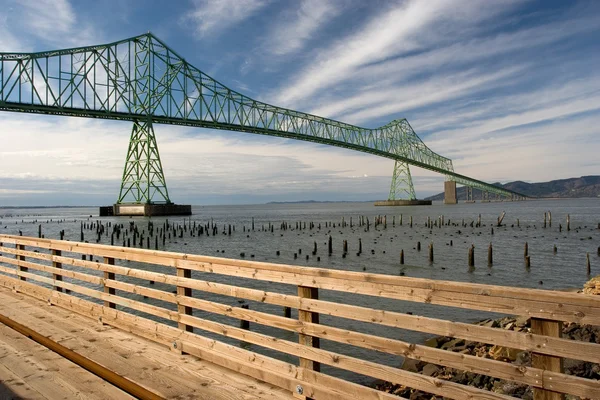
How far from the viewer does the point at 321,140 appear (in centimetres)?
10988

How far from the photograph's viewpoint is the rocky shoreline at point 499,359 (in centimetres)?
674

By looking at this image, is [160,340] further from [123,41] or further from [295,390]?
[123,41]

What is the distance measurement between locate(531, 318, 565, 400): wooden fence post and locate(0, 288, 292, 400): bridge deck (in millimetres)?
2064

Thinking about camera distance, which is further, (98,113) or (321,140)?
(321,140)

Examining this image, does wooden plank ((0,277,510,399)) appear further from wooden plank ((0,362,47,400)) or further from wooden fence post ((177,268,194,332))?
wooden plank ((0,362,47,400))

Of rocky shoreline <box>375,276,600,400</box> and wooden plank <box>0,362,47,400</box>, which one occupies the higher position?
wooden plank <box>0,362,47,400</box>

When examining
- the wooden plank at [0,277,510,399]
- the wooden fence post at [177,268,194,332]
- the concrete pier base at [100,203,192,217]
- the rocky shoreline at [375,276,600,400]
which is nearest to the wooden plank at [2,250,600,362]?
the wooden plank at [0,277,510,399]

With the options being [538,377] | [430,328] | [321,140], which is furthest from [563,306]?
[321,140]

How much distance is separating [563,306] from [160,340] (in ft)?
14.4

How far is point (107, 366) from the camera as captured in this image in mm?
4559

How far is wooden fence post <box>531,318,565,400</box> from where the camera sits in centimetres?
263

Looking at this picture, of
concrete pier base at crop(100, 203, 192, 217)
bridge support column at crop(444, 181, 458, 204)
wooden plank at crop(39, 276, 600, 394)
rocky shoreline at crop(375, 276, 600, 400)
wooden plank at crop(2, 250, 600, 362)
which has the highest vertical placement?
bridge support column at crop(444, 181, 458, 204)

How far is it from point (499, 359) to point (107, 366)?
22.3 feet

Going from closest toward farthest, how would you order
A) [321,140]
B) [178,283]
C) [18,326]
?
1. [178,283]
2. [18,326]
3. [321,140]
